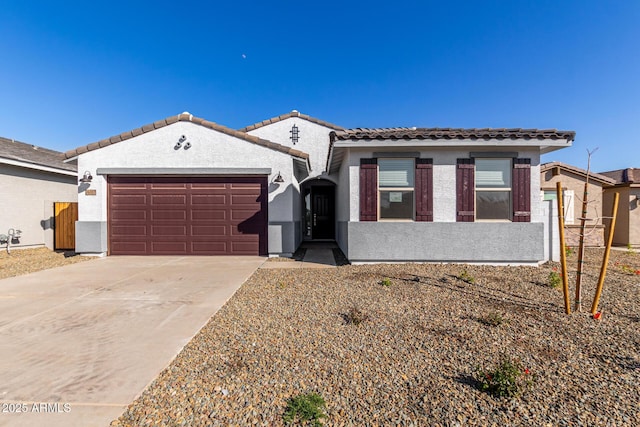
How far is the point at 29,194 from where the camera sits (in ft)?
34.9

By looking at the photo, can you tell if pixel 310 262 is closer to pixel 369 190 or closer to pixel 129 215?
pixel 369 190

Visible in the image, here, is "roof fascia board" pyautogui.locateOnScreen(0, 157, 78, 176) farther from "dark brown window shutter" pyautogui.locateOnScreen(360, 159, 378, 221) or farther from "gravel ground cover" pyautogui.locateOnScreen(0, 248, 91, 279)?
"dark brown window shutter" pyautogui.locateOnScreen(360, 159, 378, 221)

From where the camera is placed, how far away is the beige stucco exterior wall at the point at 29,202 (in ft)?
32.6

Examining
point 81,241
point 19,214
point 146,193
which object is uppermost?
point 146,193

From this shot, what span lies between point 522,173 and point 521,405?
22.0 feet

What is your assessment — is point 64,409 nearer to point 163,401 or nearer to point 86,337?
point 163,401

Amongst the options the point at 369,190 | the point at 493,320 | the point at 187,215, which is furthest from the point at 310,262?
the point at 493,320

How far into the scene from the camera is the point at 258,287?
548 centimetres

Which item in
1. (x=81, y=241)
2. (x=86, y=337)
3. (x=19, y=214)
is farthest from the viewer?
(x=19, y=214)

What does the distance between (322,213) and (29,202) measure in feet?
37.6

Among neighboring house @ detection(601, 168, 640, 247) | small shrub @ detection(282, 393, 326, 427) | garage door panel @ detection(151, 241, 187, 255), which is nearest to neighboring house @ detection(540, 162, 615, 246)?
neighboring house @ detection(601, 168, 640, 247)

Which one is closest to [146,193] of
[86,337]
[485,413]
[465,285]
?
[86,337]

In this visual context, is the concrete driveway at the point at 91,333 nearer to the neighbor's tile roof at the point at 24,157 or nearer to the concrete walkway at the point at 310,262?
the concrete walkway at the point at 310,262

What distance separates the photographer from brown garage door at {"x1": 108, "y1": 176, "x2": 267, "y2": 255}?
9.16 meters
